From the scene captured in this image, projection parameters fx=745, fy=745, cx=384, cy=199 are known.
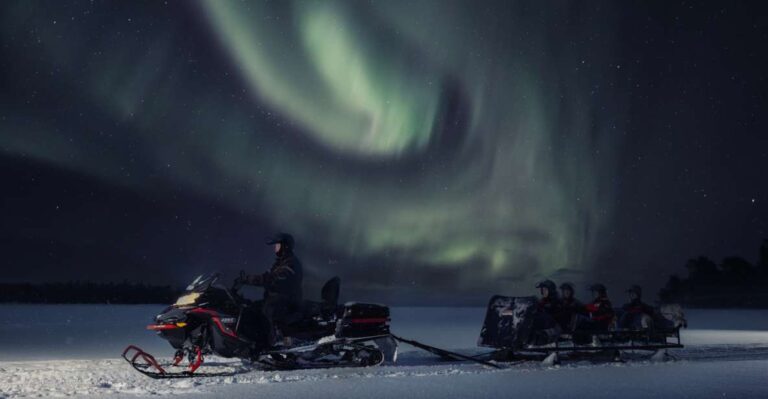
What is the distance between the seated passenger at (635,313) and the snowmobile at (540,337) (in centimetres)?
16

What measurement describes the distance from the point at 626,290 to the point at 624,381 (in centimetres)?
467

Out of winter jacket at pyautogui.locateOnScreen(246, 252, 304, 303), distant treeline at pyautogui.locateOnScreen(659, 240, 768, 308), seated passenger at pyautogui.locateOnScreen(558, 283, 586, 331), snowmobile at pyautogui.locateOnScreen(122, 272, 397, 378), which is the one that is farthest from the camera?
distant treeline at pyautogui.locateOnScreen(659, 240, 768, 308)

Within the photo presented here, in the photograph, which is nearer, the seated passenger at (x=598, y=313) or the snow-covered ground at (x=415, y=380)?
the snow-covered ground at (x=415, y=380)

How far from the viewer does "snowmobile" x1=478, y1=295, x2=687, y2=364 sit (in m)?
13.2

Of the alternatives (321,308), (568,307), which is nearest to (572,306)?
(568,307)

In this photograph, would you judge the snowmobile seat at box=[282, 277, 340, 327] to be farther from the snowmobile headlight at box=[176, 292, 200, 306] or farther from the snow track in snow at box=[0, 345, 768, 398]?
the snowmobile headlight at box=[176, 292, 200, 306]

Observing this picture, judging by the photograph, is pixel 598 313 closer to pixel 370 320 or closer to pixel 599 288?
pixel 599 288

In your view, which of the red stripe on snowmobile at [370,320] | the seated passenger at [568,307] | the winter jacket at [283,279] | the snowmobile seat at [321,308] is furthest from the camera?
the seated passenger at [568,307]

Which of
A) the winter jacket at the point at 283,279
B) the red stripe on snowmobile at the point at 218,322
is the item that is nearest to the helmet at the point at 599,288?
the winter jacket at the point at 283,279


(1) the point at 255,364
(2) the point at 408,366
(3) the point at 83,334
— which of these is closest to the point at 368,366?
(2) the point at 408,366

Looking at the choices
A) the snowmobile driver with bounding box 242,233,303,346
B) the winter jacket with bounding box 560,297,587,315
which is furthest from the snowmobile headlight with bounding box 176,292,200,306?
the winter jacket with bounding box 560,297,587,315

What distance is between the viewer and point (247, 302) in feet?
36.9

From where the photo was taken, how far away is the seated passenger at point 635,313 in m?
14.4

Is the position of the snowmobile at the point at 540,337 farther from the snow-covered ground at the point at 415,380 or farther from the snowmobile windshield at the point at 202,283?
the snowmobile windshield at the point at 202,283
